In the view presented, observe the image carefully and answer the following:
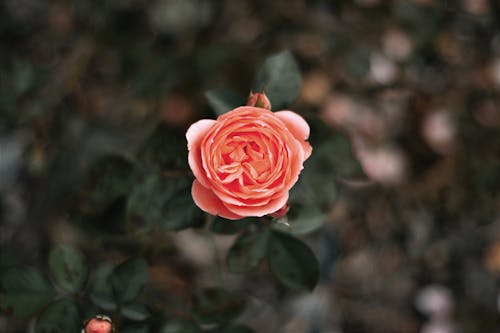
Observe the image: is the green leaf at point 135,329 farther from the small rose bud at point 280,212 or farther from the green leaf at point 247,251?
the small rose bud at point 280,212

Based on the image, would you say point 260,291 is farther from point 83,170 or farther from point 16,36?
point 16,36

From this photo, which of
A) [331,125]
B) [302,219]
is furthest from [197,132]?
[331,125]

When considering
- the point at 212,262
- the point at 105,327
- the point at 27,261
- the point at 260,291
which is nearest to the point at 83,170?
the point at 27,261

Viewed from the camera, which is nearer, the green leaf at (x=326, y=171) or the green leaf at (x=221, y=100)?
the green leaf at (x=221, y=100)

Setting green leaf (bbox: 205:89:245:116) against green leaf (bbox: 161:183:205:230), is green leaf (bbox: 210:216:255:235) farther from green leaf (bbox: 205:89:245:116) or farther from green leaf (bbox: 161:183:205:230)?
green leaf (bbox: 205:89:245:116)

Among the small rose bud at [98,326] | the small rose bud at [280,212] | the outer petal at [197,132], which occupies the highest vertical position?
the outer petal at [197,132]

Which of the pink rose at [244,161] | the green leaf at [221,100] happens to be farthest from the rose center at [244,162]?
the green leaf at [221,100]
